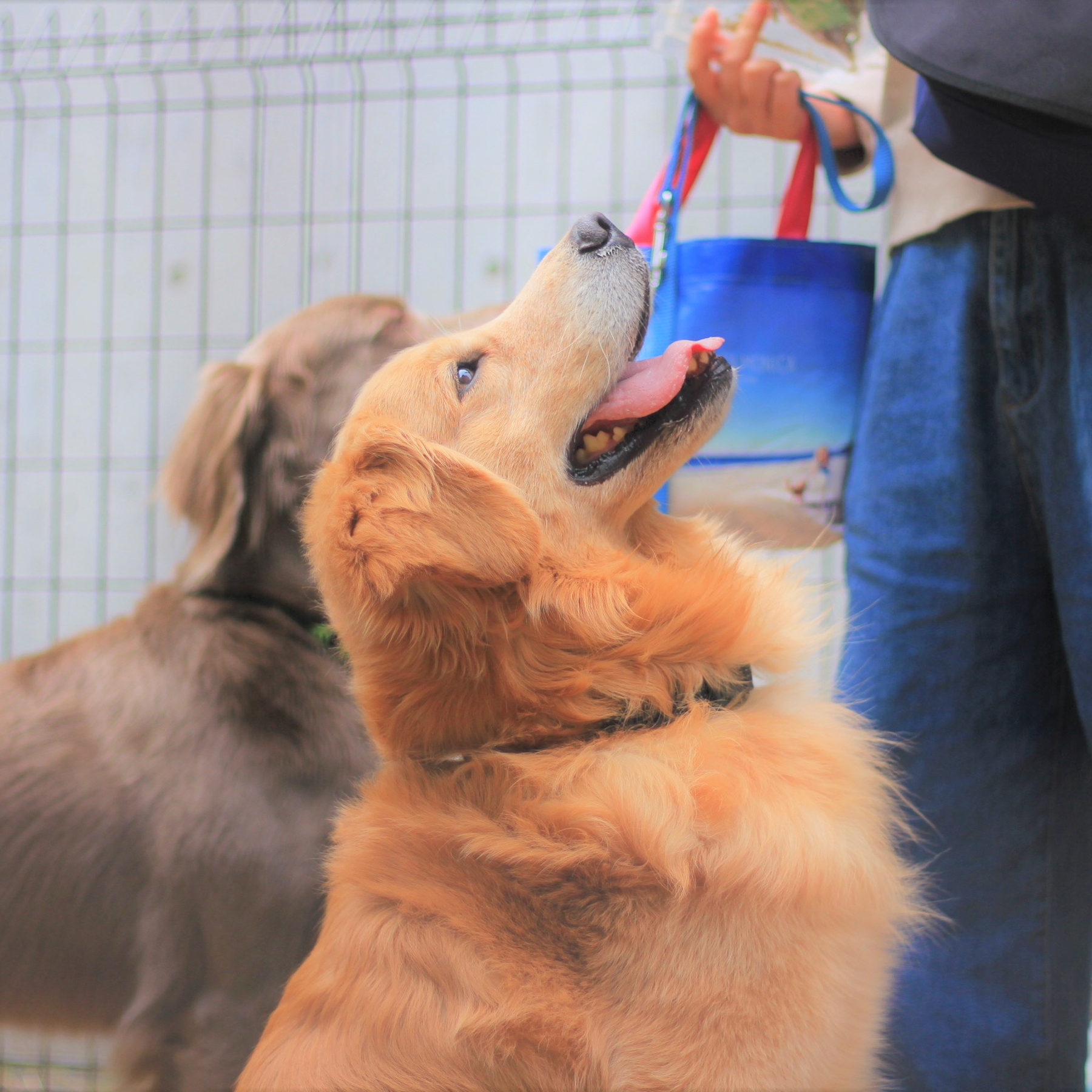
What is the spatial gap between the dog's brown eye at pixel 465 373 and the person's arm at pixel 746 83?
639mm

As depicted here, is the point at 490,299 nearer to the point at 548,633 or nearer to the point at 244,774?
→ the point at 244,774

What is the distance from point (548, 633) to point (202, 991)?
103 cm

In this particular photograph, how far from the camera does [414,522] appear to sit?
3.10ft

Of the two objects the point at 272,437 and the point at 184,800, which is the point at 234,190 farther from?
the point at 184,800

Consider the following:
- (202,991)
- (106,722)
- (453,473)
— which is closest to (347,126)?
(106,722)

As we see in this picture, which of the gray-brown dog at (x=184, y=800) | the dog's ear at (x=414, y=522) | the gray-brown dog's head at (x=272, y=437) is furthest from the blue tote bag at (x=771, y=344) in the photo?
the gray-brown dog at (x=184, y=800)

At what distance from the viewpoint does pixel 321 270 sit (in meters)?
2.76

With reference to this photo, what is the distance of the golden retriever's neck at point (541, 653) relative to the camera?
40.3 inches

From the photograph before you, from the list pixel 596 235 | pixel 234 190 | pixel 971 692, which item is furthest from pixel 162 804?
pixel 234 190

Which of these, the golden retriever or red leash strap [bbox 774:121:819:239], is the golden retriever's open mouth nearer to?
the golden retriever

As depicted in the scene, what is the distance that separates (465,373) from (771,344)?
1.73ft

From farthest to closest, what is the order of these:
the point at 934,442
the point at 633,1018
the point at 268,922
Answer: the point at 268,922 → the point at 934,442 → the point at 633,1018

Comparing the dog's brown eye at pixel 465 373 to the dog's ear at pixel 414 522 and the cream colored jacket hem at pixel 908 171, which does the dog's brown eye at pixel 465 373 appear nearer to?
the dog's ear at pixel 414 522

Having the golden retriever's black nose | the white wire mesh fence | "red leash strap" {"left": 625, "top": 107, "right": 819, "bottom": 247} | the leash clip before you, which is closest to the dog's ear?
the golden retriever's black nose
